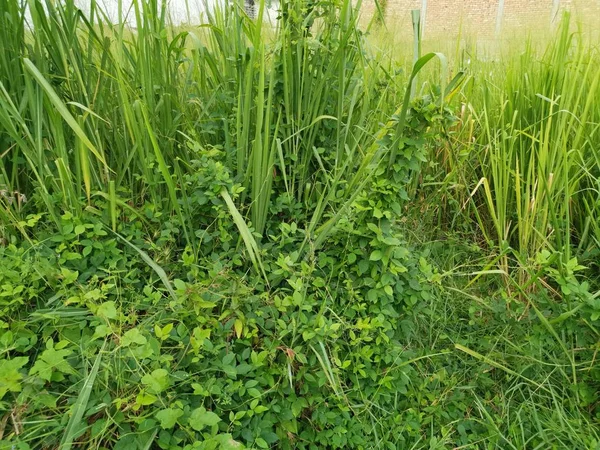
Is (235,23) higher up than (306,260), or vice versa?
(235,23)

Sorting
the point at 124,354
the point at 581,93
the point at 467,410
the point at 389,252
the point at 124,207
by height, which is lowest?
the point at 467,410

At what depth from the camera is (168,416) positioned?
0.81 m

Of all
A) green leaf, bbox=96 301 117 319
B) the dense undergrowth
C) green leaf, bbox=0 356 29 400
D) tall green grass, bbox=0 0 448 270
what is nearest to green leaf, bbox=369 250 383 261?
the dense undergrowth

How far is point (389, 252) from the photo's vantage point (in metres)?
1.12

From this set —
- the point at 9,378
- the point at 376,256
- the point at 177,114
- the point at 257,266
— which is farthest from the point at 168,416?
the point at 177,114

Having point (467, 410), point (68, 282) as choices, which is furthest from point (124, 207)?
point (467, 410)

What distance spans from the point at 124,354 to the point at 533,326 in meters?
1.16

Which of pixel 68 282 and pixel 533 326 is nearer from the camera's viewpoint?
pixel 68 282

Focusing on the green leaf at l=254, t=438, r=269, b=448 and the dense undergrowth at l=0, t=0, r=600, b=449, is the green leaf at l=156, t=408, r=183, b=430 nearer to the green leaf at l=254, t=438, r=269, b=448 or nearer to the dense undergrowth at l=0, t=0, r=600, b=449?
the dense undergrowth at l=0, t=0, r=600, b=449

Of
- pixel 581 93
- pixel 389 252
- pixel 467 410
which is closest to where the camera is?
pixel 389 252

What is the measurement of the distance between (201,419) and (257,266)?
42 cm

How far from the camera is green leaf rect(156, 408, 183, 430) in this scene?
0.81 metres

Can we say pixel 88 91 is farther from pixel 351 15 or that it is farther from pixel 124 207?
pixel 351 15

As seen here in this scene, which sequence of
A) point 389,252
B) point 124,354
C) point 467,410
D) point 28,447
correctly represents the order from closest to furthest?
point 28,447
point 124,354
point 389,252
point 467,410
